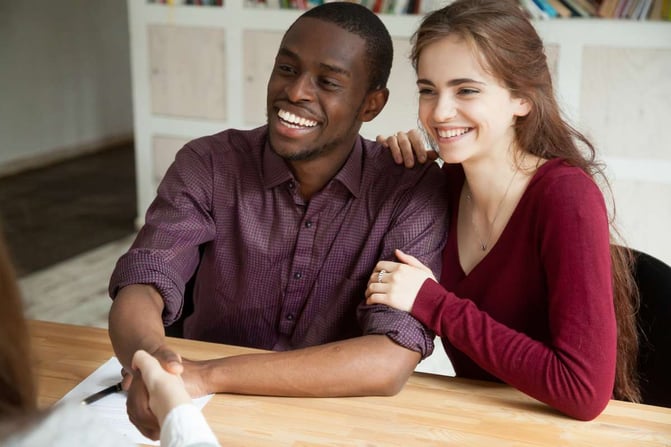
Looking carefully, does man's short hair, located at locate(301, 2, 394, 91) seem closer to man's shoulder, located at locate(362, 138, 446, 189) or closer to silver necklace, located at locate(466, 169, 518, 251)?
man's shoulder, located at locate(362, 138, 446, 189)

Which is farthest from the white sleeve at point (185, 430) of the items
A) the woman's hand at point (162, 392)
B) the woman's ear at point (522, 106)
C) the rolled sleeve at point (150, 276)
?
the woman's ear at point (522, 106)

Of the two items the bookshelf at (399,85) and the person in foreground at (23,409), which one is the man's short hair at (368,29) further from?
the bookshelf at (399,85)

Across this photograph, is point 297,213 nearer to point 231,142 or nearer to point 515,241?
point 231,142

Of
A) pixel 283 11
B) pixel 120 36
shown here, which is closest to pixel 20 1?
pixel 120 36

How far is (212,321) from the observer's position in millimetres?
1951

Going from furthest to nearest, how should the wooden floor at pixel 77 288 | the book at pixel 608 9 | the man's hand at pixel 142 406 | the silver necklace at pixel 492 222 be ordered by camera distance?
the book at pixel 608 9 → the wooden floor at pixel 77 288 → the silver necklace at pixel 492 222 → the man's hand at pixel 142 406

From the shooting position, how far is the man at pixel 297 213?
1.79 metres

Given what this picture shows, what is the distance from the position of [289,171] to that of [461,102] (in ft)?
1.46

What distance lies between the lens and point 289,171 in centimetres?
190

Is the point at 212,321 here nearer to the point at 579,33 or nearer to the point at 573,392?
the point at 573,392

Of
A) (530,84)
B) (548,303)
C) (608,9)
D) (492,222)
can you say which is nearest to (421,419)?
(548,303)

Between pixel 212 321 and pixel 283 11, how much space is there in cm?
281

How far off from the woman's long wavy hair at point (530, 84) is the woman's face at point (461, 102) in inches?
0.7

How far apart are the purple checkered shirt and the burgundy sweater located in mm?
184
